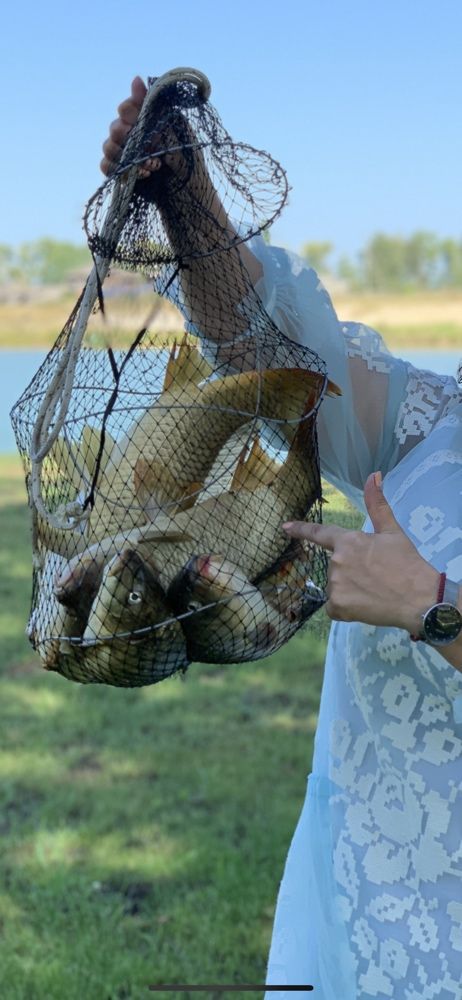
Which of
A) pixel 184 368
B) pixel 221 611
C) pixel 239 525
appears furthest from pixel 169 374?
pixel 221 611

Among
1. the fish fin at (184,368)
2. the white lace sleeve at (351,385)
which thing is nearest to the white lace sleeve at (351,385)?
the white lace sleeve at (351,385)

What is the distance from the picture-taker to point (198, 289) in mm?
1435

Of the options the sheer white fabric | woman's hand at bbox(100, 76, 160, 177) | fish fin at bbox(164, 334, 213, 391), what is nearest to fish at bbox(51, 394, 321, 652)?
fish fin at bbox(164, 334, 213, 391)

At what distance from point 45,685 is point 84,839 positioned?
1.22 metres

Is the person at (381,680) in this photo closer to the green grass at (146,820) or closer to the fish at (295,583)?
the fish at (295,583)

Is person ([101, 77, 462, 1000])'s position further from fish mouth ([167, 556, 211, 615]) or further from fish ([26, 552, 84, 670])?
fish ([26, 552, 84, 670])

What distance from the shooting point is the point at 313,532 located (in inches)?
46.9

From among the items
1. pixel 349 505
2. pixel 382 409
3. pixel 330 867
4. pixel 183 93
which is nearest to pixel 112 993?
pixel 330 867

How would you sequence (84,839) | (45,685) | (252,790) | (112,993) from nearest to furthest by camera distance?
1. (112,993)
2. (84,839)
3. (252,790)
4. (45,685)

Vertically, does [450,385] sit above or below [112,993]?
above

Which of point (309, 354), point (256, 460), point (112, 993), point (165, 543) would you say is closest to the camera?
point (165, 543)

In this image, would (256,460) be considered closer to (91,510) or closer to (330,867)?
(91,510)

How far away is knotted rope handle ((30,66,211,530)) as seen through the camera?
3.84 feet

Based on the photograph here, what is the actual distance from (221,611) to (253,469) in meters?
0.20
